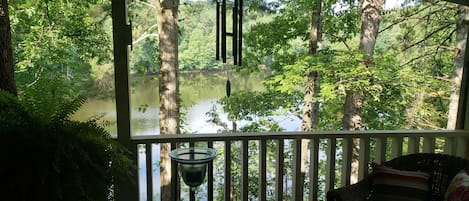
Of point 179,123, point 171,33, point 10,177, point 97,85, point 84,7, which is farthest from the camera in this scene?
point 179,123

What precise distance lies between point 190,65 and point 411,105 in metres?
3.80

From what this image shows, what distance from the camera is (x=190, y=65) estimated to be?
16.3 feet

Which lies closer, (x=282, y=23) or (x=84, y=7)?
(x=84, y=7)

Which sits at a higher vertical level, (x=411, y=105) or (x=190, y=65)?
(x=190, y=65)

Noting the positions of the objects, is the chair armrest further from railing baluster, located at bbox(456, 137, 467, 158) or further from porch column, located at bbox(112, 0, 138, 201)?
porch column, located at bbox(112, 0, 138, 201)

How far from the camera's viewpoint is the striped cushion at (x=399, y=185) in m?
2.12

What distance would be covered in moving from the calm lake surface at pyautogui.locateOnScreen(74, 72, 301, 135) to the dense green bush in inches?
70.8

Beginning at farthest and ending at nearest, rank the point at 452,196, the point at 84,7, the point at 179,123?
the point at 179,123, the point at 84,7, the point at 452,196

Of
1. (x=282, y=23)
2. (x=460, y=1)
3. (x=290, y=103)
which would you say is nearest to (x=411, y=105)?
(x=290, y=103)

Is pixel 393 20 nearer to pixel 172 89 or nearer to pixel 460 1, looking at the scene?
pixel 460 1

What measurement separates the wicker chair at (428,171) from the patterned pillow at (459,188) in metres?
0.09

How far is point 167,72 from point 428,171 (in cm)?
376

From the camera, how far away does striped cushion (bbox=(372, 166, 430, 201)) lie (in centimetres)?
212

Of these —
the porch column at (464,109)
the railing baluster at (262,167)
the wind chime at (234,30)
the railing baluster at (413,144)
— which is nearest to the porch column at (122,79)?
the wind chime at (234,30)
